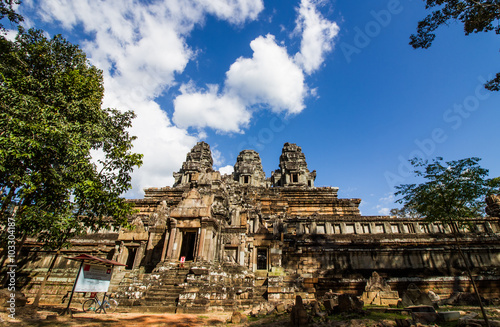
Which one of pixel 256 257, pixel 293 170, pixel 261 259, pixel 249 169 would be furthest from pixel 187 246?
pixel 249 169

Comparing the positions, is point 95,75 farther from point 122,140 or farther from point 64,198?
point 64,198

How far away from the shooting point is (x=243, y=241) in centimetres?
1552

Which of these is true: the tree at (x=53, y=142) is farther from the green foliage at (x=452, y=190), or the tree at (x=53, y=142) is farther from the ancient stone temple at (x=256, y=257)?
the green foliage at (x=452, y=190)

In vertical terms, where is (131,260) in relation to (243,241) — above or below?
below

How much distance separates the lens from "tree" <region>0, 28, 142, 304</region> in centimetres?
895

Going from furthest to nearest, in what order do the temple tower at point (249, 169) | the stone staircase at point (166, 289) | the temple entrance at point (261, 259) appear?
1. the temple tower at point (249, 169)
2. the temple entrance at point (261, 259)
3. the stone staircase at point (166, 289)

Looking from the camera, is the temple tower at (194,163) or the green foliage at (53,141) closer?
the green foliage at (53,141)

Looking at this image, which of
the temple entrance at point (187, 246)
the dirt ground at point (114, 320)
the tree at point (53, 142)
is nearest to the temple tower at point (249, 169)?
the temple entrance at point (187, 246)

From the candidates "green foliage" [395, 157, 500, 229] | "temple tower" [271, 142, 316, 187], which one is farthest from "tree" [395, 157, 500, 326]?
"temple tower" [271, 142, 316, 187]

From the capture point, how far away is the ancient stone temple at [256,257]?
1212 cm

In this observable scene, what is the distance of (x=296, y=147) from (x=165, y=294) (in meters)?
41.8

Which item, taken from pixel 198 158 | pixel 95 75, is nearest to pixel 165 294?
pixel 95 75

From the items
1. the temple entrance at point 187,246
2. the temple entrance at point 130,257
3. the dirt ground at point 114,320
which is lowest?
the dirt ground at point 114,320

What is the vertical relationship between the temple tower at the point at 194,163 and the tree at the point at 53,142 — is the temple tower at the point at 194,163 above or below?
above
